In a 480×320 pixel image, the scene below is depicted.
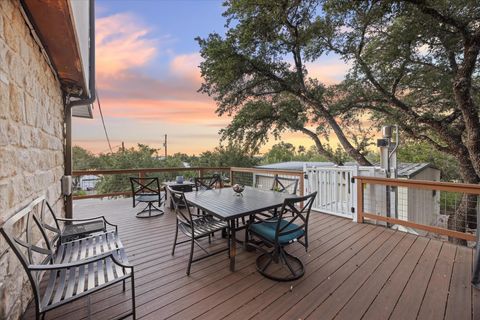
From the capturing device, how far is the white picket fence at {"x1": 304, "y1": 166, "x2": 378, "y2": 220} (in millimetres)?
4223

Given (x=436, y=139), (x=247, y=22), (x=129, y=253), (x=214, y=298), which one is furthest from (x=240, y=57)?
(x=436, y=139)

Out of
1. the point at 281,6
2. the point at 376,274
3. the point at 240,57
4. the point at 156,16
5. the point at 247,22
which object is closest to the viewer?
the point at 376,274

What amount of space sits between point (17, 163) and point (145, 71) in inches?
184

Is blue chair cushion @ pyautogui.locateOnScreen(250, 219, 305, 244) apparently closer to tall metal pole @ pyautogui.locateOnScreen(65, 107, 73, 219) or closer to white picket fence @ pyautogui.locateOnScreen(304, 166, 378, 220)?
white picket fence @ pyautogui.locateOnScreen(304, 166, 378, 220)

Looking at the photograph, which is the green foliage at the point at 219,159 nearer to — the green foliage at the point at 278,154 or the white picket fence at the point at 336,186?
the green foliage at the point at 278,154

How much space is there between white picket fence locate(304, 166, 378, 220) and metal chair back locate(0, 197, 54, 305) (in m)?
4.49

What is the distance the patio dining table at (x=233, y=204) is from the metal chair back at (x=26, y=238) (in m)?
1.42

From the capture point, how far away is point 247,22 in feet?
21.5

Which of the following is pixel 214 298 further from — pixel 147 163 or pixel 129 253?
pixel 147 163

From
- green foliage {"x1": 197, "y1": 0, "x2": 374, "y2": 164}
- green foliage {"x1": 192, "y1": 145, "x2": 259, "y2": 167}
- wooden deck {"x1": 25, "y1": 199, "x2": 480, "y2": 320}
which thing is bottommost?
wooden deck {"x1": 25, "y1": 199, "x2": 480, "y2": 320}

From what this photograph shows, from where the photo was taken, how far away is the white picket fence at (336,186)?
4.22 meters

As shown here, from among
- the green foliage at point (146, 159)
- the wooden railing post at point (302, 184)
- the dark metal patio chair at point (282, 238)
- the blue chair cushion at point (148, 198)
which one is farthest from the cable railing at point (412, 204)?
the green foliage at point (146, 159)

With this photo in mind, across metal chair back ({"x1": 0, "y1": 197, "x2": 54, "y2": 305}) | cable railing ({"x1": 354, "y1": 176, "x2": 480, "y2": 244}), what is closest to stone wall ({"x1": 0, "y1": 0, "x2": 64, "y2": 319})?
metal chair back ({"x1": 0, "y1": 197, "x2": 54, "y2": 305})

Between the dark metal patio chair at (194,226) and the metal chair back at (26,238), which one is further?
the dark metal patio chair at (194,226)
